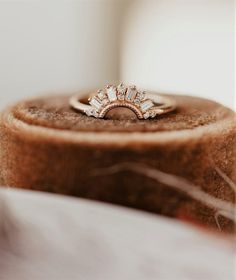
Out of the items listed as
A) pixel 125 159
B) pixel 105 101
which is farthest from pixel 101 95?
pixel 125 159

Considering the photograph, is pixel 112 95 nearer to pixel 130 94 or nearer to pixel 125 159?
pixel 130 94

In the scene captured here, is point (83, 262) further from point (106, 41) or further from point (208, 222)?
point (106, 41)

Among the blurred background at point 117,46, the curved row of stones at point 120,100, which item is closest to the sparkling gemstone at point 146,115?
the curved row of stones at point 120,100

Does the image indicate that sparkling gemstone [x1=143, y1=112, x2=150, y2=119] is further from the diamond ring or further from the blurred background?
the blurred background

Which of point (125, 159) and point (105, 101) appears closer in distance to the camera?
point (125, 159)

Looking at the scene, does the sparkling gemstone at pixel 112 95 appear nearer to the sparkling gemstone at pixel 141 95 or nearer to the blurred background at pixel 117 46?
the sparkling gemstone at pixel 141 95

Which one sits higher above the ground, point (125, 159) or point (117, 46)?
point (117, 46)
